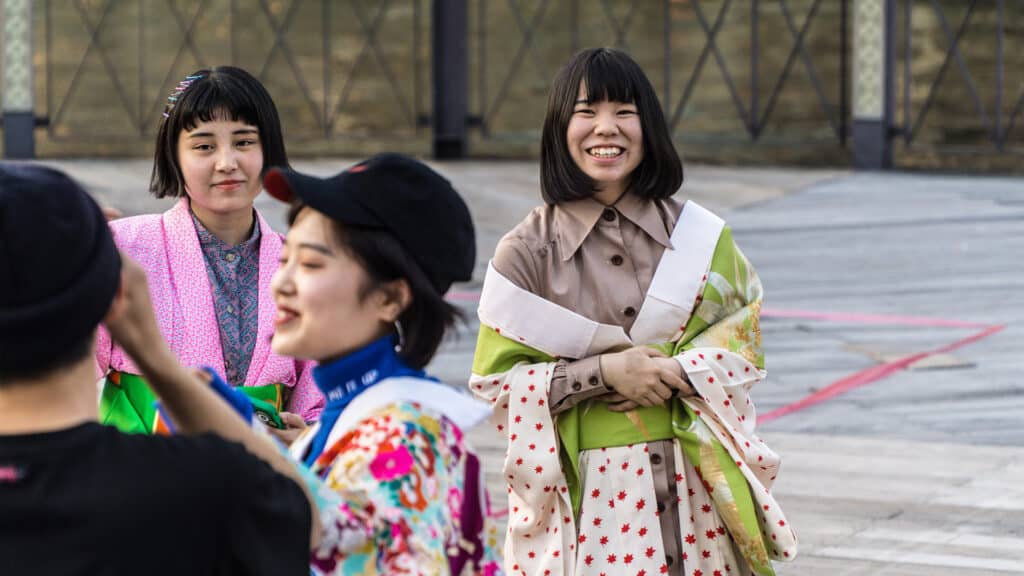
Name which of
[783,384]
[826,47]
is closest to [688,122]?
[826,47]

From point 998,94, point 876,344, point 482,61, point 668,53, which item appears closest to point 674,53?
point 668,53

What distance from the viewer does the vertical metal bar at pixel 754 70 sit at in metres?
15.8

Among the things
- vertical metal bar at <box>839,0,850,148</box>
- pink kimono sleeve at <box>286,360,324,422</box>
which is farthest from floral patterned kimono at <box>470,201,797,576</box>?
vertical metal bar at <box>839,0,850,148</box>

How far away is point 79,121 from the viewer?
16469 millimetres

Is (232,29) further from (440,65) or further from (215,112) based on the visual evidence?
(215,112)

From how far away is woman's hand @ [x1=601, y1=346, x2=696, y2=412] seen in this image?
3.95 metres

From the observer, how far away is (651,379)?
3947 millimetres

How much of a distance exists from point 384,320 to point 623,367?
57.8 inches

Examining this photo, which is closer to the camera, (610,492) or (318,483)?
(318,483)

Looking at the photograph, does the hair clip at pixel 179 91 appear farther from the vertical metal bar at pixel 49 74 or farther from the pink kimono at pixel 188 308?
the vertical metal bar at pixel 49 74

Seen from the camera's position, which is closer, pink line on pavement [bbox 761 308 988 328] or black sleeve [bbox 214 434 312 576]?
black sleeve [bbox 214 434 312 576]

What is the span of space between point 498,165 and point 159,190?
1230 centimetres

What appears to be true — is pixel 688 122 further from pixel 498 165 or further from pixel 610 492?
pixel 610 492

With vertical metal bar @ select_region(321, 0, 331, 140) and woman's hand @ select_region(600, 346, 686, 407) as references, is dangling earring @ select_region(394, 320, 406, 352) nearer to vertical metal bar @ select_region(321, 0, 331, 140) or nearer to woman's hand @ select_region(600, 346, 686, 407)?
woman's hand @ select_region(600, 346, 686, 407)
